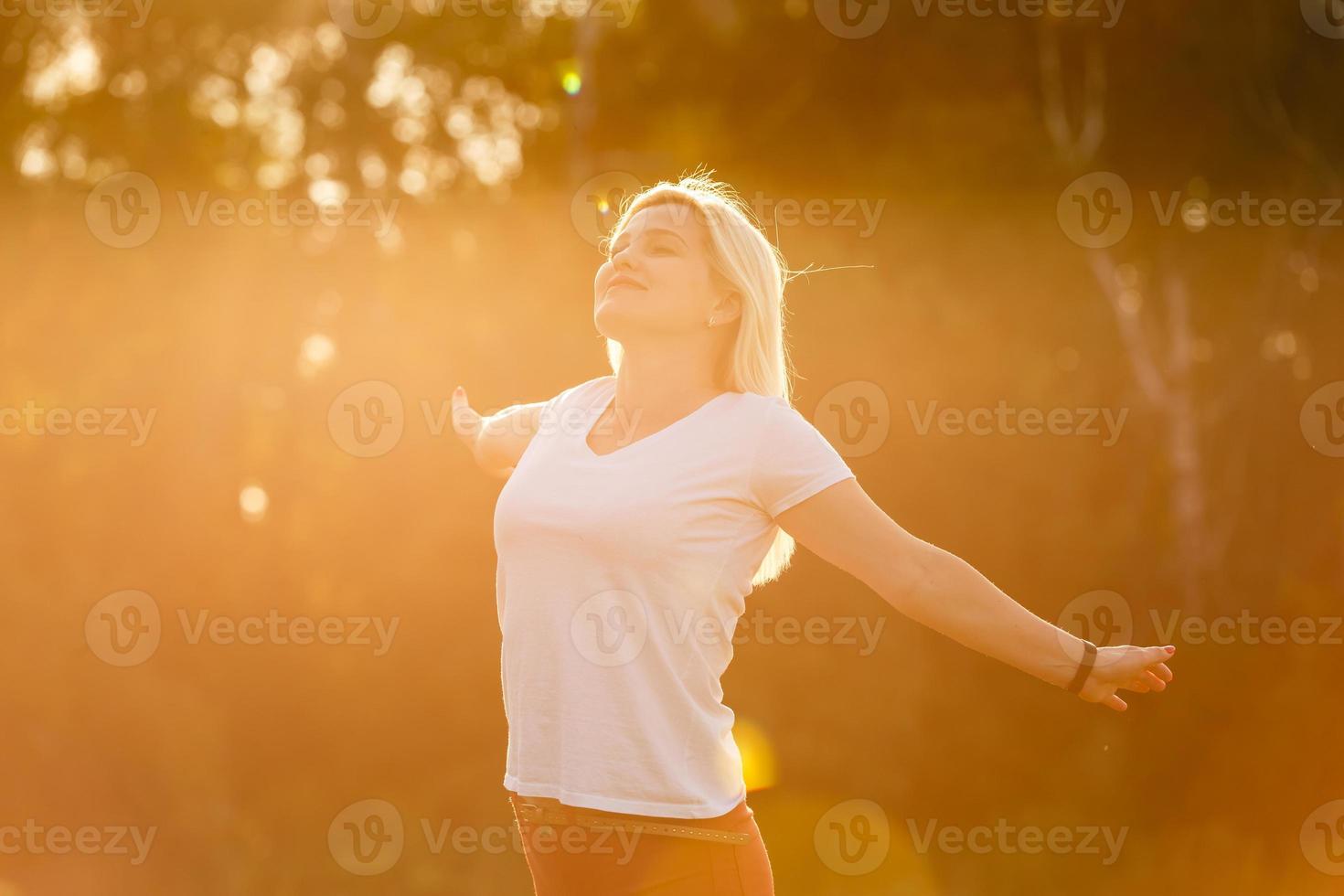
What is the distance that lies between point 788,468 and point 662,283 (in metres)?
0.42

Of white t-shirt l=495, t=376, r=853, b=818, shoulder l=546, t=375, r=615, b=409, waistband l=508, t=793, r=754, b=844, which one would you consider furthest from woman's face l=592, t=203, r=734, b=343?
waistband l=508, t=793, r=754, b=844

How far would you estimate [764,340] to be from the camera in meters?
1.82

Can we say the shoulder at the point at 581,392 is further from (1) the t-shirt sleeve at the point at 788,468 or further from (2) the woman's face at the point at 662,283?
(1) the t-shirt sleeve at the point at 788,468

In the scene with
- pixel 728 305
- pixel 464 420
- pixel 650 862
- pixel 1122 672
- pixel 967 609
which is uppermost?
pixel 728 305

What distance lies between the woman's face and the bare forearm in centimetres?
54

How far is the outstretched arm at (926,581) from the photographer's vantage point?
1567 millimetres

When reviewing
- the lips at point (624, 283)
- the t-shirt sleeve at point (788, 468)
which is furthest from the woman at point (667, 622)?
the lips at point (624, 283)

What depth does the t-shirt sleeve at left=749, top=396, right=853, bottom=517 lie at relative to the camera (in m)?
1.56

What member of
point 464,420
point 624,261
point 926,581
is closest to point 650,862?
point 926,581

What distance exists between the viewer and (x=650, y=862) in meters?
1.52

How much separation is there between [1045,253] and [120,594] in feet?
15.8

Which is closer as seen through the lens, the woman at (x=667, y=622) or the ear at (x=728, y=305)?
the woman at (x=667, y=622)

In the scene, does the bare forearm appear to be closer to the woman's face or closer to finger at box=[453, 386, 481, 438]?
the woman's face

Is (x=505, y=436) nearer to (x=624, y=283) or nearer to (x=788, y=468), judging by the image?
(x=624, y=283)
